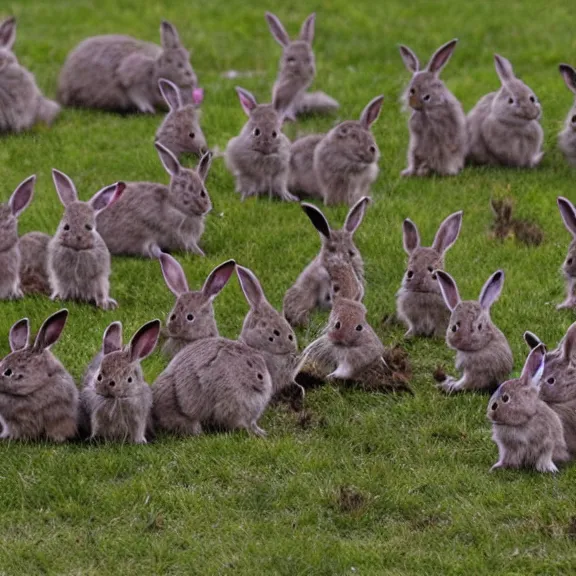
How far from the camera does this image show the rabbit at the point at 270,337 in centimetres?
1046

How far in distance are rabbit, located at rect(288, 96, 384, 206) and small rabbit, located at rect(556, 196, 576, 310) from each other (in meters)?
2.80

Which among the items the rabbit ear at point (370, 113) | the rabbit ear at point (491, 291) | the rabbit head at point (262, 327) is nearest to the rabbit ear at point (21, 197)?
the rabbit head at point (262, 327)

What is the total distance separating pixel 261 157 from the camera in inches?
563

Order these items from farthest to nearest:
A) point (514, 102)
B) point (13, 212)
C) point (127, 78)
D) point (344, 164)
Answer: point (127, 78)
point (514, 102)
point (344, 164)
point (13, 212)

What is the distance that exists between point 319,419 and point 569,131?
6.31 m

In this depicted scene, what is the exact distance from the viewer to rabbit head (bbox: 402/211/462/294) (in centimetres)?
1161

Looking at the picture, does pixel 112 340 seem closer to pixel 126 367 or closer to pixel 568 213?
pixel 126 367

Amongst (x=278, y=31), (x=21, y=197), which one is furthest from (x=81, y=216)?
(x=278, y=31)

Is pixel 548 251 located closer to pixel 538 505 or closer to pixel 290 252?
pixel 290 252

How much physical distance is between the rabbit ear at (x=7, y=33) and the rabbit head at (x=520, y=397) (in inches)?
368

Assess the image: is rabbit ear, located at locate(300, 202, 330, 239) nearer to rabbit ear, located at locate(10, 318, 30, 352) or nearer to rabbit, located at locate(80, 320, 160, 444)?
rabbit, located at locate(80, 320, 160, 444)

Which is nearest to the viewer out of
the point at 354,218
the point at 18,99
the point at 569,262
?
the point at 569,262

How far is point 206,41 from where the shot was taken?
1973cm

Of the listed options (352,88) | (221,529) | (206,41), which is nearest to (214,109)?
(352,88)
